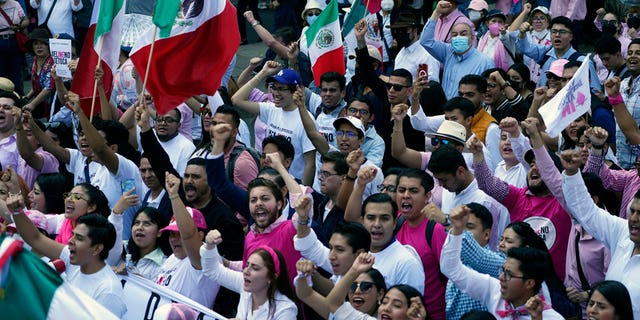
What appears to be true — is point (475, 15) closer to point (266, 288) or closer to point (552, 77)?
point (552, 77)

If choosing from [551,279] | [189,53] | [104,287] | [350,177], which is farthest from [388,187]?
[189,53]

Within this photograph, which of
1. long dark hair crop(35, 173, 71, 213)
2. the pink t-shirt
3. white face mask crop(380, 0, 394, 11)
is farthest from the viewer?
white face mask crop(380, 0, 394, 11)

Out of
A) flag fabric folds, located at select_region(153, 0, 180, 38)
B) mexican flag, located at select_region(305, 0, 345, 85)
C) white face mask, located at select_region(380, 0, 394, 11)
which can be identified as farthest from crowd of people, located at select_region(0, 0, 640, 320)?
white face mask, located at select_region(380, 0, 394, 11)

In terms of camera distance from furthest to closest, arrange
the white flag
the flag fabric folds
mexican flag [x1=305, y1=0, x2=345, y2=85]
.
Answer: mexican flag [x1=305, y1=0, x2=345, y2=85] < the flag fabric folds < the white flag

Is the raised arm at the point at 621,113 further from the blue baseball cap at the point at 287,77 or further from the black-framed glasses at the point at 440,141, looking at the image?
the blue baseball cap at the point at 287,77

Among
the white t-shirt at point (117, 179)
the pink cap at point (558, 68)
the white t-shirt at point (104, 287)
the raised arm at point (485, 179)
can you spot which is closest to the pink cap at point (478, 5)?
the pink cap at point (558, 68)

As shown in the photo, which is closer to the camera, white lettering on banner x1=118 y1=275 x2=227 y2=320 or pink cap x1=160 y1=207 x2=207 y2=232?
white lettering on banner x1=118 y1=275 x2=227 y2=320

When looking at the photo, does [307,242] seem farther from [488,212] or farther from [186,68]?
[186,68]

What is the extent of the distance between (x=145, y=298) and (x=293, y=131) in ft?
10.3

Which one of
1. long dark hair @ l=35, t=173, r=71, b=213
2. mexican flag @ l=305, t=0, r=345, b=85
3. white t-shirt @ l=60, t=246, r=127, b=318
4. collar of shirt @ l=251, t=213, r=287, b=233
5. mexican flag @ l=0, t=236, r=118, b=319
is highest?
mexican flag @ l=0, t=236, r=118, b=319

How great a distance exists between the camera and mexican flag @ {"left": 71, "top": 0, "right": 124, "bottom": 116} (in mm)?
10570

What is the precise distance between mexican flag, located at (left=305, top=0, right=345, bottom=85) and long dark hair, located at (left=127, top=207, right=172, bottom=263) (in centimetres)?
369

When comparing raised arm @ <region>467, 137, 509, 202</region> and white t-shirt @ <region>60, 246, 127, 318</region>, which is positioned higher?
raised arm @ <region>467, 137, 509, 202</region>

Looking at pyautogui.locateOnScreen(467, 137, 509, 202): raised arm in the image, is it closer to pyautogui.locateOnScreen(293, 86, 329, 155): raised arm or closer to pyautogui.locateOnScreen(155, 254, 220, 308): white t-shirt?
pyautogui.locateOnScreen(293, 86, 329, 155): raised arm
